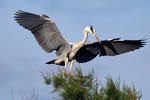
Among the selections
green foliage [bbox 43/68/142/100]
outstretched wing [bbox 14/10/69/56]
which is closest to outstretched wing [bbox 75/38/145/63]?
outstretched wing [bbox 14/10/69/56]

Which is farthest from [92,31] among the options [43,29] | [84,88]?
[84,88]

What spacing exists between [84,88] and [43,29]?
14.8 ft

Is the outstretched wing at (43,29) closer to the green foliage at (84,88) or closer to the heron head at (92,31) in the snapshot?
the heron head at (92,31)

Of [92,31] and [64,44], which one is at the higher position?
[92,31]

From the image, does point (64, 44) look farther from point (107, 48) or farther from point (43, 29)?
point (107, 48)

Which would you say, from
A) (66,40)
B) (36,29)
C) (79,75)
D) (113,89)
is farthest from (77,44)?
(113,89)

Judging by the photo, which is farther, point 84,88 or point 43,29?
point 43,29

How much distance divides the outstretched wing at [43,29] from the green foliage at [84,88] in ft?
12.6

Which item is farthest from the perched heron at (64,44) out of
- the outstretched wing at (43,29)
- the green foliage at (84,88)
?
the green foliage at (84,88)

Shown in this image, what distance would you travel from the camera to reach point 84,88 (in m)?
7.93

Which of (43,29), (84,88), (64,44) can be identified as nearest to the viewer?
(84,88)

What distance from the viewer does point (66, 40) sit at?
12.4 meters

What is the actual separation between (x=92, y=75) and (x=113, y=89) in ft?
2.64

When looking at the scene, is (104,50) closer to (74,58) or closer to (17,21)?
(74,58)
